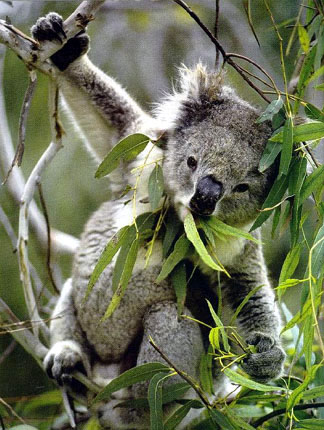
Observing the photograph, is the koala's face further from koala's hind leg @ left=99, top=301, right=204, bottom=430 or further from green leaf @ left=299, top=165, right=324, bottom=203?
koala's hind leg @ left=99, top=301, right=204, bottom=430

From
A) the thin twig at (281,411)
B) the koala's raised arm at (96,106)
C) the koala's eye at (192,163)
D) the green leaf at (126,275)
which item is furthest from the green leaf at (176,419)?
the koala's raised arm at (96,106)

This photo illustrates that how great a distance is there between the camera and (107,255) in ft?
5.45

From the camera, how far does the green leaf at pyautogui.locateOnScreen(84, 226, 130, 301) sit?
63.9 inches

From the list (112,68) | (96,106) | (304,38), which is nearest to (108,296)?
(96,106)

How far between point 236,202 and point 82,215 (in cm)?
190

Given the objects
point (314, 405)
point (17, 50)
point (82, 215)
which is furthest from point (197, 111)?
point (82, 215)

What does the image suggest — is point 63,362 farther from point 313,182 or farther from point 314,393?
point 313,182

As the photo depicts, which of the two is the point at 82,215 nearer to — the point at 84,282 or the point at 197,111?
the point at 84,282

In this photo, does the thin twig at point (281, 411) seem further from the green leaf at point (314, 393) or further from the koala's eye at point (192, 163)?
the koala's eye at point (192, 163)

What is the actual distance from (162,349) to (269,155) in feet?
2.46

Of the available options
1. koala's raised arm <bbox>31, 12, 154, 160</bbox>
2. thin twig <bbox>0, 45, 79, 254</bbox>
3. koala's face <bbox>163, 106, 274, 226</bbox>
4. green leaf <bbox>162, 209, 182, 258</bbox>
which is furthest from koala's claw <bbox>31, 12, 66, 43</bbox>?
thin twig <bbox>0, 45, 79, 254</bbox>

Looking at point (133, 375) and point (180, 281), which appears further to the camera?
point (180, 281)

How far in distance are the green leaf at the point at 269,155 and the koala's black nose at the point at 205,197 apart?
0.14m

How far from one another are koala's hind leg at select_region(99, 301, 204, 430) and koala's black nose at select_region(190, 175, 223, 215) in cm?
52
